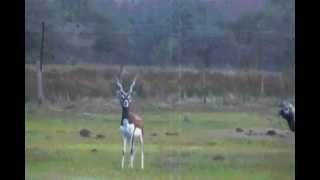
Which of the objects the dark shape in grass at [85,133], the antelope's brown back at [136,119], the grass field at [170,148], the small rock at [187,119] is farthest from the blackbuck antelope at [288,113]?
the dark shape in grass at [85,133]

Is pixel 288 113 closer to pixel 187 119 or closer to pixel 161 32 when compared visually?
pixel 187 119

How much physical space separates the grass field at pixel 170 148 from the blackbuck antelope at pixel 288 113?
0.04m

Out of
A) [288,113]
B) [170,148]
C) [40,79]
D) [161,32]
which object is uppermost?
[161,32]

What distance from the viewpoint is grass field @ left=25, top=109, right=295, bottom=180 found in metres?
2.39

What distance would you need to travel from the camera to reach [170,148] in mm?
2406

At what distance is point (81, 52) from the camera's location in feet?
7.90

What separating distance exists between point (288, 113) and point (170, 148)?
0.37 m

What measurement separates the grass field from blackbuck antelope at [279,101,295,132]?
41 mm

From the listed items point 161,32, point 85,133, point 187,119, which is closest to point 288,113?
point 187,119

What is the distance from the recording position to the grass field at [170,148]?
2.39 metres

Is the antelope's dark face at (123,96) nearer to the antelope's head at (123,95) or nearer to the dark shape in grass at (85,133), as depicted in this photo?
the antelope's head at (123,95)
